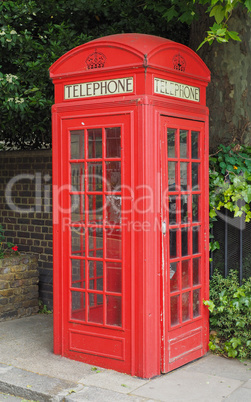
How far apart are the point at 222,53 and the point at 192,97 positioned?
1394 millimetres

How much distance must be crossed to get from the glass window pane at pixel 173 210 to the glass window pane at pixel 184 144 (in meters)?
0.44

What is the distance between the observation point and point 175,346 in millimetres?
5059

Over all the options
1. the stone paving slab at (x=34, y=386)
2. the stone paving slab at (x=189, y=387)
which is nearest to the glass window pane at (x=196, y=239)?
the stone paving slab at (x=189, y=387)

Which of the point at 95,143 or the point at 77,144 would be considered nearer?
the point at 95,143

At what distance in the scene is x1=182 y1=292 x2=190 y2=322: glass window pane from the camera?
5.21m

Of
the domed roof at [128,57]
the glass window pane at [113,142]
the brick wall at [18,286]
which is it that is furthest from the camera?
the brick wall at [18,286]

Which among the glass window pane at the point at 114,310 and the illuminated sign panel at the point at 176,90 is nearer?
the illuminated sign panel at the point at 176,90

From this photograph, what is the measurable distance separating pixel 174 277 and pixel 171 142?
131 cm

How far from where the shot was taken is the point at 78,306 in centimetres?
526

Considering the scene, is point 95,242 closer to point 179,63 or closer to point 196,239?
point 196,239

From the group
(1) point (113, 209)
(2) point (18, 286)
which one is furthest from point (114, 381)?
(2) point (18, 286)

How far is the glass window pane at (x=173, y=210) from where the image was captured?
504 centimetres

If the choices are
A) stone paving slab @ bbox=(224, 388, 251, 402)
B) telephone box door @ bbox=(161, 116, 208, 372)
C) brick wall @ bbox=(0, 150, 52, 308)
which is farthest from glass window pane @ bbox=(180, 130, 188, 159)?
brick wall @ bbox=(0, 150, 52, 308)

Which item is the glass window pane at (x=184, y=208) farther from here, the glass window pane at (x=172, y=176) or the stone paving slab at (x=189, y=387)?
the stone paving slab at (x=189, y=387)
